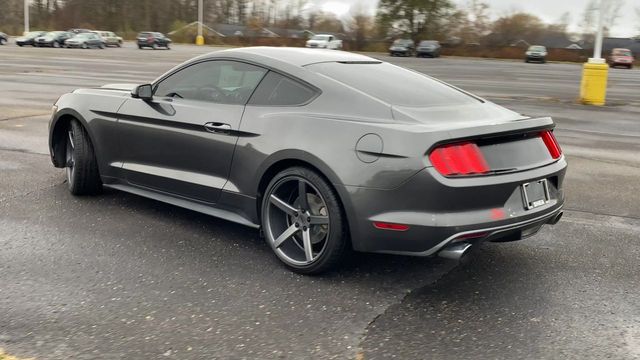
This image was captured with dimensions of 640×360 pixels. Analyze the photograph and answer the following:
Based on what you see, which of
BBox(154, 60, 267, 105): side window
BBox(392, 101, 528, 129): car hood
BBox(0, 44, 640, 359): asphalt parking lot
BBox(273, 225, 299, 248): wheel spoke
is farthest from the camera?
BBox(154, 60, 267, 105): side window

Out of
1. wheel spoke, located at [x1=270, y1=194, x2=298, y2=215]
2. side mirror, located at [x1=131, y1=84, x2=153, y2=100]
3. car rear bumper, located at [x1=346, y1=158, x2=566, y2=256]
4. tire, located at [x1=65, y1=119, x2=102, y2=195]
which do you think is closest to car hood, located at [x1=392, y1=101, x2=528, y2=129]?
car rear bumper, located at [x1=346, y1=158, x2=566, y2=256]

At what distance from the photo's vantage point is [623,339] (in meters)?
3.43

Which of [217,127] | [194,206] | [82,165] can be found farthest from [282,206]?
[82,165]

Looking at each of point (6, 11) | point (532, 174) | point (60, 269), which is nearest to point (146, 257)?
point (60, 269)

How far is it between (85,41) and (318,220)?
187 feet

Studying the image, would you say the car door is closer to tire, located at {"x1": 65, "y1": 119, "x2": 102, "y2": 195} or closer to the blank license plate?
tire, located at {"x1": 65, "y1": 119, "x2": 102, "y2": 195}

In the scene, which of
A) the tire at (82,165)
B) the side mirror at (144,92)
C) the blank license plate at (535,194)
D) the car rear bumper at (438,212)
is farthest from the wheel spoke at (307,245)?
the tire at (82,165)

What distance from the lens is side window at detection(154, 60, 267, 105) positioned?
4719mm

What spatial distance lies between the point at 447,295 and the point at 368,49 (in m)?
66.0

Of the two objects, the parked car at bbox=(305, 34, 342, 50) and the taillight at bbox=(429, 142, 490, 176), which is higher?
the parked car at bbox=(305, 34, 342, 50)

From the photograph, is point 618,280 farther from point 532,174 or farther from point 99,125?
point 99,125

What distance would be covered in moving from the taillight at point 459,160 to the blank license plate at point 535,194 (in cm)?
34

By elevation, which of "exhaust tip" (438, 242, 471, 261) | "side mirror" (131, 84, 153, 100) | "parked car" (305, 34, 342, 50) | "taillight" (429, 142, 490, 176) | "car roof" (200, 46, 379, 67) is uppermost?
"parked car" (305, 34, 342, 50)

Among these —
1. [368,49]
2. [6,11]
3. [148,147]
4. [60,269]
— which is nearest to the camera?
[60,269]
